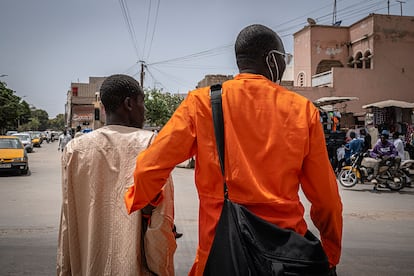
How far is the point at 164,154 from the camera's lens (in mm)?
1648

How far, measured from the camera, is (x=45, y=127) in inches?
5022

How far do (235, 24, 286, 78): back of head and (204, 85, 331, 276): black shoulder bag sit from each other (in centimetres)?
54

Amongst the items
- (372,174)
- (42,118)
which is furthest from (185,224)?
(42,118)

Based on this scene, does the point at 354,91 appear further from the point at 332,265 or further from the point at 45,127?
the point at 45,127

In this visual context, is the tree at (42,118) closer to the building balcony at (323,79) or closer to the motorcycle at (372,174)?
the building balcony at (323,79)

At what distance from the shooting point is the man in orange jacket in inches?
63.5

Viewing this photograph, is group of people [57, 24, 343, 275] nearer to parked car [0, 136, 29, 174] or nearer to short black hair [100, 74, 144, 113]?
short black hair [100, 74, 144, 113]

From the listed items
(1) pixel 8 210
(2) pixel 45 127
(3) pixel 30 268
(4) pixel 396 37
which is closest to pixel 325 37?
(4) pixel 396 37

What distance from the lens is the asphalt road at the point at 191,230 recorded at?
4578 mm

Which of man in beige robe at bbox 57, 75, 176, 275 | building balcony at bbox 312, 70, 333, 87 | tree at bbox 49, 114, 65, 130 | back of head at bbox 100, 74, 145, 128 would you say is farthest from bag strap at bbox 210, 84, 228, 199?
tree at bbox 49, 114, 65, 130

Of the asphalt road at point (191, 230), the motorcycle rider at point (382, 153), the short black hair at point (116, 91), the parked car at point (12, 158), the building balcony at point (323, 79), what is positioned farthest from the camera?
the building balcony at point (323, 79)

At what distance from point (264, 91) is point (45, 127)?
13630 centimetres

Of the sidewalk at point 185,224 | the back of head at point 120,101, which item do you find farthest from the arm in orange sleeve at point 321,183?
the sidewalk at point 185,224

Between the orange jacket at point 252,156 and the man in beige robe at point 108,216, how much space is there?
0.27m
